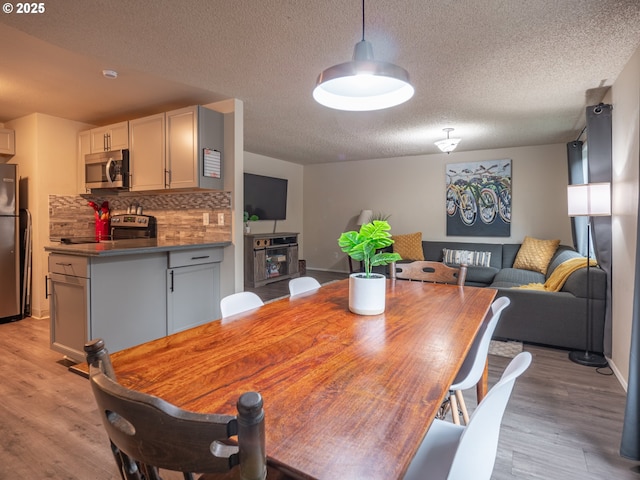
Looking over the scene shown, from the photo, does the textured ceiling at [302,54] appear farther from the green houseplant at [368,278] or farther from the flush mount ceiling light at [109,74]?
the green houseplant at [368,278]

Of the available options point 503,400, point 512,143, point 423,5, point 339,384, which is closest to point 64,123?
point 423,5

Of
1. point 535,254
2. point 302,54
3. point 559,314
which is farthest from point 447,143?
point 302,54

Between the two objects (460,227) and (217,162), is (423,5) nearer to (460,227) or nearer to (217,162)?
(217,162)

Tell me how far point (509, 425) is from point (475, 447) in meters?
1.49

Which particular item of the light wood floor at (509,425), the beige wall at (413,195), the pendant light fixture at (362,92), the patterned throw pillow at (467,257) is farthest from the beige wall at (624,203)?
the beige wall at (413,195)

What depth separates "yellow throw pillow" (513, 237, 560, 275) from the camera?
487cm

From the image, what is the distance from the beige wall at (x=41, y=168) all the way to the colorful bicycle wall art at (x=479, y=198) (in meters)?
5.48

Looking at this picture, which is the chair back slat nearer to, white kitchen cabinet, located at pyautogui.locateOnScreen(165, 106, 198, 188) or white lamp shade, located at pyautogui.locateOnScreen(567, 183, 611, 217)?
white kitchen cabinet, located at pyautogui.locateOnScreen(165, 106, 198, 188)

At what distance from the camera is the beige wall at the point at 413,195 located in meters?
5.51

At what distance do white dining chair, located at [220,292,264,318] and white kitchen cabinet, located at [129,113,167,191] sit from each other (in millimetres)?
2295

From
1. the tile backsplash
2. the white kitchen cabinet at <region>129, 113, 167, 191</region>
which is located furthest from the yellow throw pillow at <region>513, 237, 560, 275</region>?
the white kitchen cabinet at <region>129, 113, 167, 191</region>

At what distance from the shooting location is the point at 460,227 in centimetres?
611

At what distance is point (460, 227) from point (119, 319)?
5162 millimetres

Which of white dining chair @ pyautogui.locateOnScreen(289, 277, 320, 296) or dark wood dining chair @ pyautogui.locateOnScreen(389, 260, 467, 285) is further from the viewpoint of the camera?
dark wood dining chair @ pyautogui.locateOnScreen(389, 260, 467, 285)
